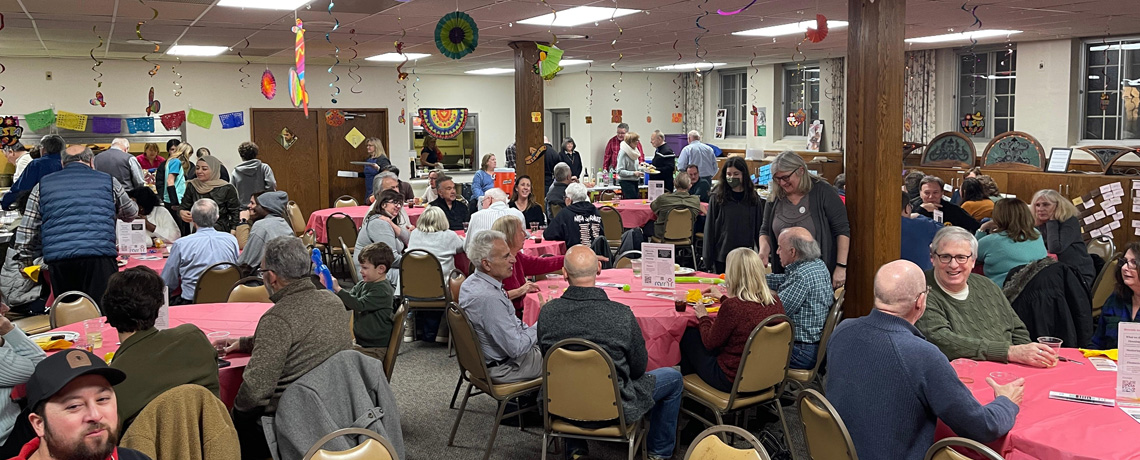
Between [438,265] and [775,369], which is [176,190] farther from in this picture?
[775,369]

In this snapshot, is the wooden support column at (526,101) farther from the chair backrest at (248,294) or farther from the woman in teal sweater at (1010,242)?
the woman in teal sweater at (1010,242)

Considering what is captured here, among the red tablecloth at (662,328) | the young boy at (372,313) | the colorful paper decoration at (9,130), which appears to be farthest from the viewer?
the colorful paper decoration at (9,130)

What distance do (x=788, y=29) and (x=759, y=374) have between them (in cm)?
674

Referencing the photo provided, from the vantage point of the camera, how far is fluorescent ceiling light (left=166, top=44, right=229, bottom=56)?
1126 cm

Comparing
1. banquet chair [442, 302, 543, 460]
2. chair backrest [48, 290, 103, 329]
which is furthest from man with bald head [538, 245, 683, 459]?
chair backrest [48, 290, 103, 329]

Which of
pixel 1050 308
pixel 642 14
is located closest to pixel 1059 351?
pixel 1050 308

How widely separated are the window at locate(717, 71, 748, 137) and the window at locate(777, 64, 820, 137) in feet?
3.59

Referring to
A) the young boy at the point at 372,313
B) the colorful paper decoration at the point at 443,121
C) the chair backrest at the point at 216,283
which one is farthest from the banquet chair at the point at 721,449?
the colorful paper decoration at the point at 443,121

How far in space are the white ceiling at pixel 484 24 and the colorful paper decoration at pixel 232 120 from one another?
129cm

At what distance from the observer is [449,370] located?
638cm

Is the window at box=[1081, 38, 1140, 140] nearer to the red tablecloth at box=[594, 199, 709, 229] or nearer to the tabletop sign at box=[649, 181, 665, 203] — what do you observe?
the red tablecloth at box=[594, 199, 709, 229]

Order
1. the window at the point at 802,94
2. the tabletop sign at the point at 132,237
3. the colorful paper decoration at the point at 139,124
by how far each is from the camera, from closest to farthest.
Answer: the tabletop sign at the point at 132,237 < the colorful paper decoration at the point at 139,124 < the window at the point at 802,94

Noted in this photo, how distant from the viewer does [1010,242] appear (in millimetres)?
5504

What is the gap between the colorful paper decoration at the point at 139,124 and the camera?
13.2m
